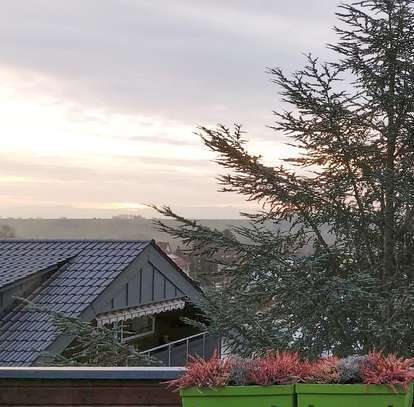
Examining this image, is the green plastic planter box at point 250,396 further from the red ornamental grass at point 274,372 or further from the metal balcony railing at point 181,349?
the metal balcony railing at point 181,349

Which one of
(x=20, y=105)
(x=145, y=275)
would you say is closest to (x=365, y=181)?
(x=145, y=275)

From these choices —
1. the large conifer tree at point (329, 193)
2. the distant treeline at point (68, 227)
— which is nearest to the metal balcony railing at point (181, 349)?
the large conifer tree at point (329, 193)

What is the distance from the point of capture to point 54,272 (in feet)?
30.3

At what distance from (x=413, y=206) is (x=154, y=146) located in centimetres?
1220

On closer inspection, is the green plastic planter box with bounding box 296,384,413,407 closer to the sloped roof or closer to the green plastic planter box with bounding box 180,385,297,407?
the green plastic planter box with bounding box 180,385,297,407

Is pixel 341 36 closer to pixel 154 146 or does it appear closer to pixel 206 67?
pixel 206 67

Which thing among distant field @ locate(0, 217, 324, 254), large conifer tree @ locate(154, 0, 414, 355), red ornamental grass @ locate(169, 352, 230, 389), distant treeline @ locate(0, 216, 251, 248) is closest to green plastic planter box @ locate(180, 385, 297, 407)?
red ornamental grass @ locate(169, 352, 230, 389)

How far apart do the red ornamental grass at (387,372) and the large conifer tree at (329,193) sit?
420 centimetres

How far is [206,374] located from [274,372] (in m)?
0.24

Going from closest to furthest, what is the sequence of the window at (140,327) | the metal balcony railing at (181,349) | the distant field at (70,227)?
the metal balcony railing at (181,349), the window at (140,327), the distant field at (70,227)

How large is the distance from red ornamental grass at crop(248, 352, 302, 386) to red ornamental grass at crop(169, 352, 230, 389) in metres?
0.10

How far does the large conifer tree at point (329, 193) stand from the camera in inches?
251

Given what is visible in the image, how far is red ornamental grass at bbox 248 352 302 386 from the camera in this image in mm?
2021

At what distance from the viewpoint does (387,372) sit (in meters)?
1.94
